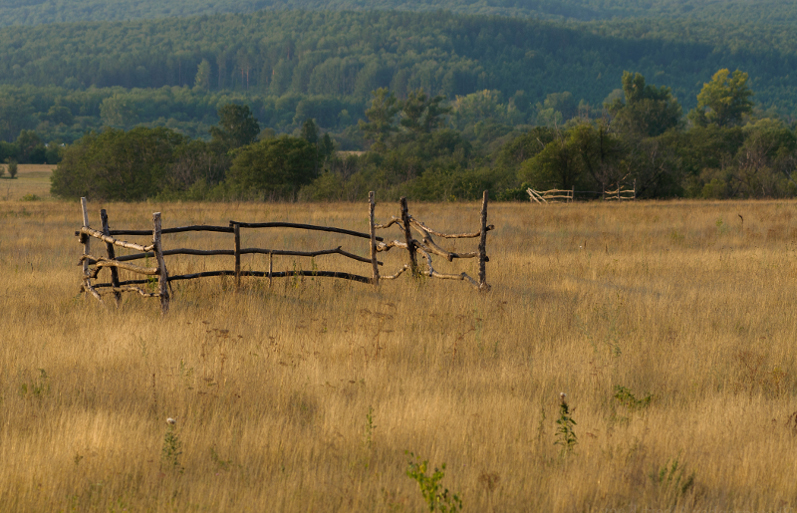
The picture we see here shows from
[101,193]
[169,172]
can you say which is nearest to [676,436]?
[169,172]

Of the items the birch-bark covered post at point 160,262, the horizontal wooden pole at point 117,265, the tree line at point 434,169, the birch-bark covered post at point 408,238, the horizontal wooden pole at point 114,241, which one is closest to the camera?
the birch-bark covered post at point 160,262

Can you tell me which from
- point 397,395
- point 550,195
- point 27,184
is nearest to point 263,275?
point 397,395

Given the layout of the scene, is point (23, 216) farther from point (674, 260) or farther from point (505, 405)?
point (505, 405)

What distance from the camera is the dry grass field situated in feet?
15.3

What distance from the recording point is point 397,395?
617cm

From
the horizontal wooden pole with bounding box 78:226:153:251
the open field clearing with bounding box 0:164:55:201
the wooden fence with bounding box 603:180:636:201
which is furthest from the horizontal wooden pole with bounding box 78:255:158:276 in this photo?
the open field clearing with bounding box 0:164:55:201

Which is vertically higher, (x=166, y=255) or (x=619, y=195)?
(x=166, y=255)

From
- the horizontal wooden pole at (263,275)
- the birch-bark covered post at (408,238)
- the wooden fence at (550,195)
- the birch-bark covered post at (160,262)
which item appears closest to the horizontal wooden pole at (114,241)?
the birch-bark covered post at (160,262)

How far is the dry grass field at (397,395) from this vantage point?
183 inches

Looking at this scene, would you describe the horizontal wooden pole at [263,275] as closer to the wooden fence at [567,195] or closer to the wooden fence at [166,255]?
the wooden fence at [166,255]

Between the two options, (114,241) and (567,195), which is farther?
(567,195)

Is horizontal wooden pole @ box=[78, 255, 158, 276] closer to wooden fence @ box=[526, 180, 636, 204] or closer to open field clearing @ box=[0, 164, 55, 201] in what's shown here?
wooden fence @ box=[526, 180, 636, 204]

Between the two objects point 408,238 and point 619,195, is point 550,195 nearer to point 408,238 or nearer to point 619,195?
point 619,195

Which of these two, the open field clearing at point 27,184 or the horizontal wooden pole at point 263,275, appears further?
the open field clearing at point 27,184
